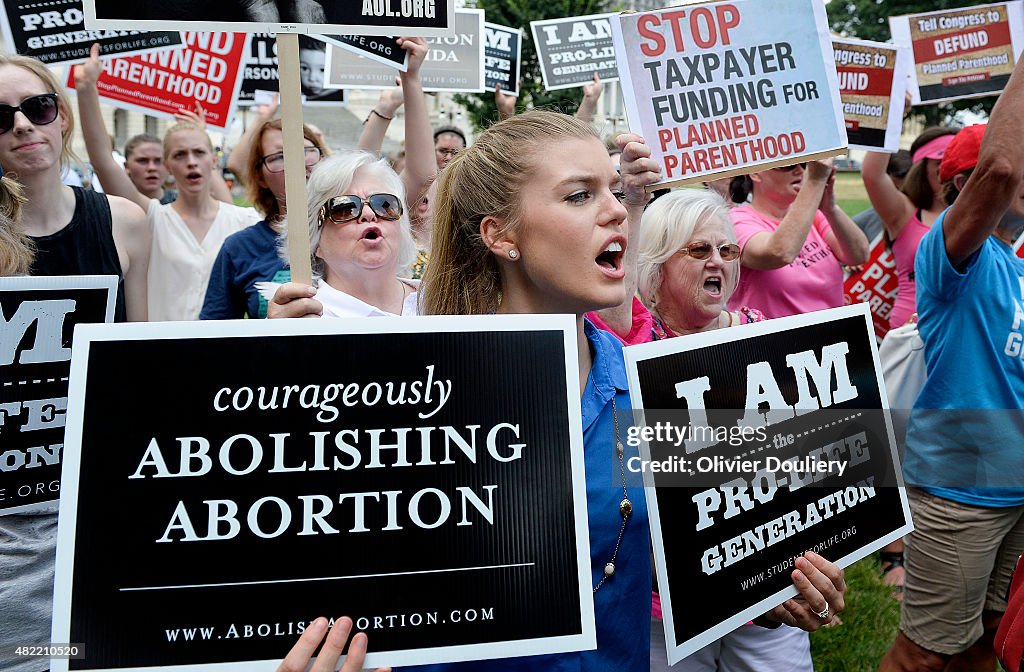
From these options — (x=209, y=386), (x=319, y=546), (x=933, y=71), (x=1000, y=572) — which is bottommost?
(x=1000, y=572)

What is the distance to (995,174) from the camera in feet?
9.25

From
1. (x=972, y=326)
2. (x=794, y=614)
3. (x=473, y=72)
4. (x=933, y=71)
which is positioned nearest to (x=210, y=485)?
(x=794, y=614)

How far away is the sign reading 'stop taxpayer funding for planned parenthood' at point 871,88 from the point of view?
167 inches

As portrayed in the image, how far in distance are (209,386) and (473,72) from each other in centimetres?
480

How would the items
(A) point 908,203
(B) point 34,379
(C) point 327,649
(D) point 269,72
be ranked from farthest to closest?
(D) point 269,72
(A) point 908,203
(B) point 34,379
(C) point 327,649

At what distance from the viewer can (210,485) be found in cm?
157

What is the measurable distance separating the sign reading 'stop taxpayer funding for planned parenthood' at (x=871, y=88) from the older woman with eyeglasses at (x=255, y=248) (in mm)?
2534

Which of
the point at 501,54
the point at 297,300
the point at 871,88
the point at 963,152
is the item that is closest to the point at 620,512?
the point at 297,300

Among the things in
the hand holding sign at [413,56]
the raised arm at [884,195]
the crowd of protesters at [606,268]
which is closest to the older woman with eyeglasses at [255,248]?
the crowd of protesters at [606,268]

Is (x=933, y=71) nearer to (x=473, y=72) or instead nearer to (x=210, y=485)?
(x=473, y=72)

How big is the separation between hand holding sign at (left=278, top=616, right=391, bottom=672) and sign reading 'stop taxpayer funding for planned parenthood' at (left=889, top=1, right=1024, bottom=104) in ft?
18.7

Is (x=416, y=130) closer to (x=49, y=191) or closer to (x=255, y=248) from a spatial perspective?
(x=255, y=248)

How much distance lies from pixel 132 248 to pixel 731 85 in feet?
7.04

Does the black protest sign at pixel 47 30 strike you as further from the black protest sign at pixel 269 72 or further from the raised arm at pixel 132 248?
the raised arm at pixel 132 248
